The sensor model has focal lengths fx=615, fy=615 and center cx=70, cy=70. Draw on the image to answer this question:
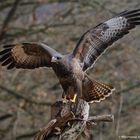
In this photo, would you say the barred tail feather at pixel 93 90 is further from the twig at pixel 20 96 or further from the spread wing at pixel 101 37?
the twig at pixel 20 96

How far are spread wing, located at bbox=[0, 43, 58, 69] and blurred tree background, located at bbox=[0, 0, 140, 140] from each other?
7888 mm

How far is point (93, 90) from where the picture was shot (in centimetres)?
480

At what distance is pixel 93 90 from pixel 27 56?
0.83 metres

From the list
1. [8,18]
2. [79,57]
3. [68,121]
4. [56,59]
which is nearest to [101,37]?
[79,57]

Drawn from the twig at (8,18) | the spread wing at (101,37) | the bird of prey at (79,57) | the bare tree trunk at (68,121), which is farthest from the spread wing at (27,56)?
the twig at (8,18)

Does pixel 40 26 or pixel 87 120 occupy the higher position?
pixel 40 26

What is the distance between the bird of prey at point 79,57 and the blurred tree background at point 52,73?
7.94 metres

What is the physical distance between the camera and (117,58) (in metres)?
15.2

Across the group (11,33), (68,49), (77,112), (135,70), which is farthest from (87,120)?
(135,70)

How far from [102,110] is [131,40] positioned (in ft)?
6.10

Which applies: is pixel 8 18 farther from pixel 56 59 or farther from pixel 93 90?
pixel 93 90

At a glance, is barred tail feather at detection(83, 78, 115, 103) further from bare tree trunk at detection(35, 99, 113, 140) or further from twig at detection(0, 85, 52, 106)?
twig at detection(0, 85, 52, 106)

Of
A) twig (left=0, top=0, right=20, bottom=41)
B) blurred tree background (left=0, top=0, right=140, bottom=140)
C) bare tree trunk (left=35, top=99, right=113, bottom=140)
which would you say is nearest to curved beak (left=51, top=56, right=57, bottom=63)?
bare tree trunk (left=35, top=99, right=113, bottom=140)

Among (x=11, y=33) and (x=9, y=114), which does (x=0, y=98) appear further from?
(x=11, y=33)
